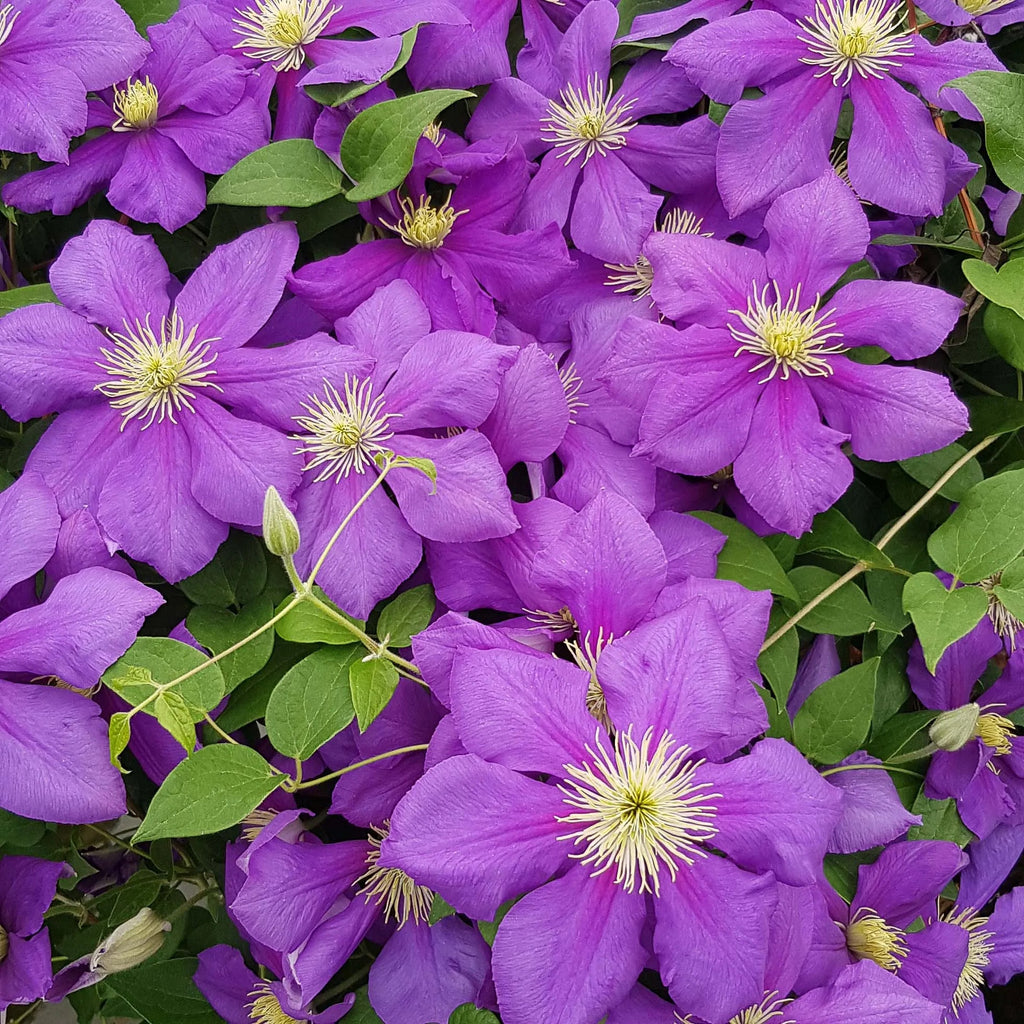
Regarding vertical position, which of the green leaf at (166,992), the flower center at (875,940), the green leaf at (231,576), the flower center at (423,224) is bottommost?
the green leaf at (166,992)

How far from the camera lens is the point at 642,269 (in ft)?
2.47

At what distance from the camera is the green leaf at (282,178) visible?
678 millimetres

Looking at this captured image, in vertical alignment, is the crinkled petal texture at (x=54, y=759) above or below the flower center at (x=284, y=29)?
below

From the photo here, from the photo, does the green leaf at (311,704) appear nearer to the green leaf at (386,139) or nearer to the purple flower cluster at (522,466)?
the purple flower cluster at (522,466)

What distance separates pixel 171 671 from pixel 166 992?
0.29 metres

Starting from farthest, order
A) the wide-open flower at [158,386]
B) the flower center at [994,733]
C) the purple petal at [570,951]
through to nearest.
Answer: the flower center at [994,733]
the wide-open flower at [158,386]
the purple petal at [570,951]

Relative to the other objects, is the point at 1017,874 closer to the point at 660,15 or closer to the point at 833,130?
the point at 833,130

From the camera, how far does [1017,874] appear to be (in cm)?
95

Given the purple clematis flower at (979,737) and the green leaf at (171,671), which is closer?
the green leaf at (171,671)

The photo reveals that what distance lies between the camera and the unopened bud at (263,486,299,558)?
0.56m

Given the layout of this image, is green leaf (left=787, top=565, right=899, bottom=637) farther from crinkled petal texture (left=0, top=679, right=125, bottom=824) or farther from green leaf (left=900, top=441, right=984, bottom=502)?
crinkled petal texture (left=0, top=679, right=125, bottom=824)

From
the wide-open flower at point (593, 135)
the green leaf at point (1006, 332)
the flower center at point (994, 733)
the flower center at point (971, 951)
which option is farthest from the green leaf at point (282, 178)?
the flower center at point (971, 951)

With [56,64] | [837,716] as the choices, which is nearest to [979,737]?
[837,716]

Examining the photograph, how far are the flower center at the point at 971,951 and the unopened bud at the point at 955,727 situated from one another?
0.19m
